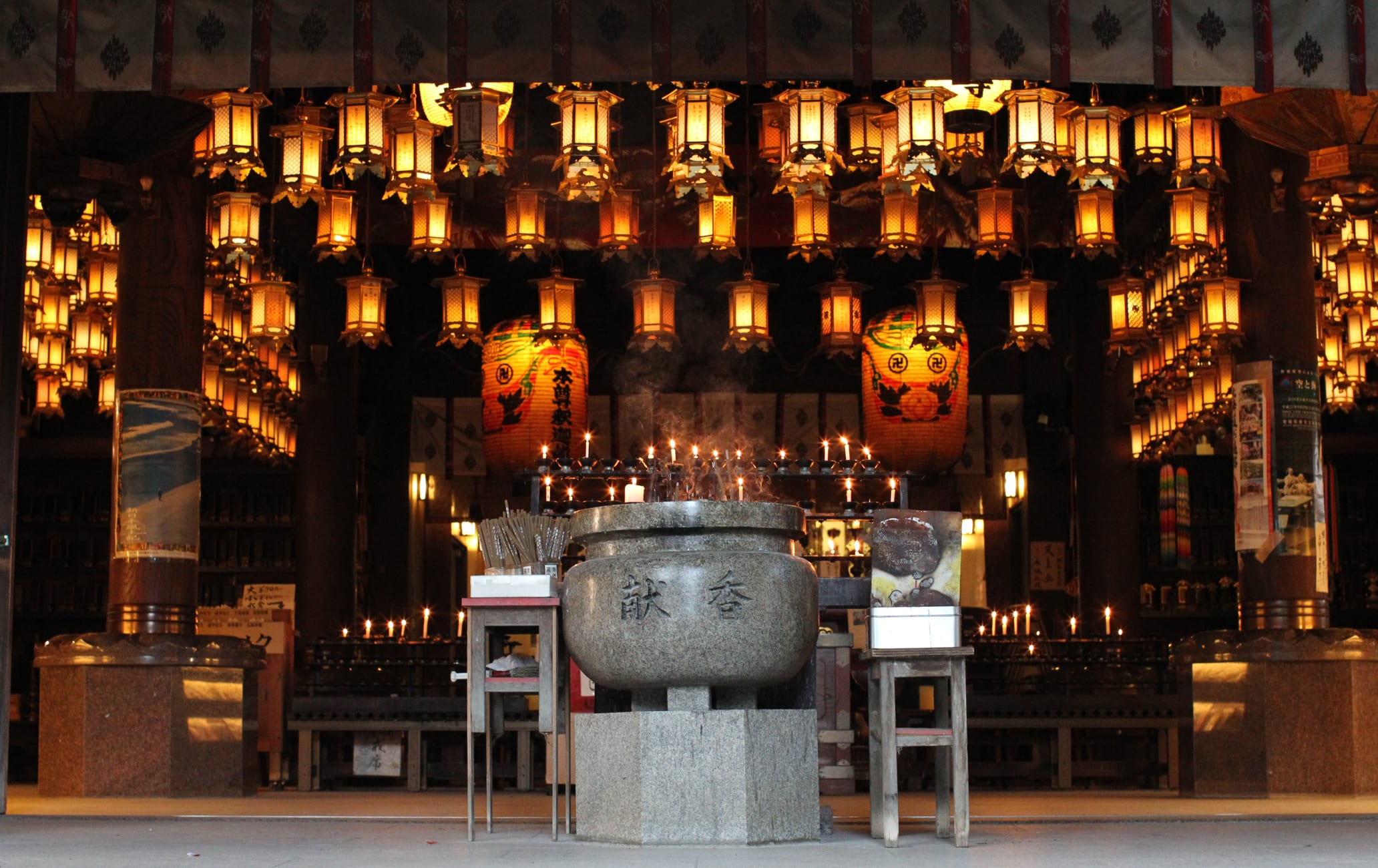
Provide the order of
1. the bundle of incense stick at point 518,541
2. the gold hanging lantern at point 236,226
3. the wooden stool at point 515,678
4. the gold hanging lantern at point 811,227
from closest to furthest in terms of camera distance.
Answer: the wooden stool at point 515,678
the bundle of incense stick at point 518,541
the gold hanging lantern at point 236,226
the gold hanging lantern at point 811,227

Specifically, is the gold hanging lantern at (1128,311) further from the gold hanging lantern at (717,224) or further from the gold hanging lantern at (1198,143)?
the gold hanging lantern at (717,224)

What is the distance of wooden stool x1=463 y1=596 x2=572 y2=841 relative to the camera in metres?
5.78

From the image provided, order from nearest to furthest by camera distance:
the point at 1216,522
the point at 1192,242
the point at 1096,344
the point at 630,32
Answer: the point at 630,32 < the point at 1192,242 < the point at 1096,344 < the point at 1216,522

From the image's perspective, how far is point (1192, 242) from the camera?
10008 millimetres

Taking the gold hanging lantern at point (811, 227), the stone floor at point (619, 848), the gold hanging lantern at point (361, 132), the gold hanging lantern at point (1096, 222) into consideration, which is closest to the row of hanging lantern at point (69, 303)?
the gold hanging lantern at point (361, 132)

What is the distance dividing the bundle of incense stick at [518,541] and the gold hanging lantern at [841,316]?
210 inches

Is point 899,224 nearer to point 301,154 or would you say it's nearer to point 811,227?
point 811,227

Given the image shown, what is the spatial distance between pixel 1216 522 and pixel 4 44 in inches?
476

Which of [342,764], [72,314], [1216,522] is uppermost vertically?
[72,314]

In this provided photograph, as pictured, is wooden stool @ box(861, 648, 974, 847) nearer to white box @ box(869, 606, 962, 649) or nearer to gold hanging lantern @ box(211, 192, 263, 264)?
white box @ box(869, 606, 962, 649)

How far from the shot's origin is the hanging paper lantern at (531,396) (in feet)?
39.2

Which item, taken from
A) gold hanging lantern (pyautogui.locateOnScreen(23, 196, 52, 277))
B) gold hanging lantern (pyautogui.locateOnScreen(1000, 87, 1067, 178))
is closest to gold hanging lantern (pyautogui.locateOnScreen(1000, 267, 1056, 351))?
gold hanging lantern (pyautogui.locateOnScreen(1000, 87, 1067, 178))

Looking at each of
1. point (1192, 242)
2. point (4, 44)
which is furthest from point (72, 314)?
point (1192, 242)

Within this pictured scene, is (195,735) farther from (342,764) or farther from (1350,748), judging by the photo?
(1350,748)
